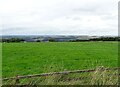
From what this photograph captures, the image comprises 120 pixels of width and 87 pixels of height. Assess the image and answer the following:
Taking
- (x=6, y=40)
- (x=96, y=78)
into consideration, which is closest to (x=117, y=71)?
(x=96, y=78)

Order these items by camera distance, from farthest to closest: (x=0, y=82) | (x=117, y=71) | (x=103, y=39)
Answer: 1. (x=103, y=39)
2. (x=117, y=71)
3. (x=0, y=82)

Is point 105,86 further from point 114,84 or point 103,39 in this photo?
point 103,39

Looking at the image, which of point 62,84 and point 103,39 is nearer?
point 62,84

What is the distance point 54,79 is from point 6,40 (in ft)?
181

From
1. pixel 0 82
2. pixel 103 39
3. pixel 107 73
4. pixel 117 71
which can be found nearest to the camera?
pixel 0 82

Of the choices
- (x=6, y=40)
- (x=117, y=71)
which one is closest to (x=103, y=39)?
(x=6, y=40)

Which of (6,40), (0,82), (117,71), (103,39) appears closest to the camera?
(0,82)

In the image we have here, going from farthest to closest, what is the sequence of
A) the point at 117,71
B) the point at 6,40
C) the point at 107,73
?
the point at 6,40
the point at 117,71
the point at 107,73

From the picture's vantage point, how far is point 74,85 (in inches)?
328

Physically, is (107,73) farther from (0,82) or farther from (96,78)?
(0,82)

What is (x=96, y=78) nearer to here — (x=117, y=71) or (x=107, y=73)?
(x=107, y=73)

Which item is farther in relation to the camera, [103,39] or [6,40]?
[103,39]

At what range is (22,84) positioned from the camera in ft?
27.2

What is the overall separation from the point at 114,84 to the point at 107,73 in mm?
551
